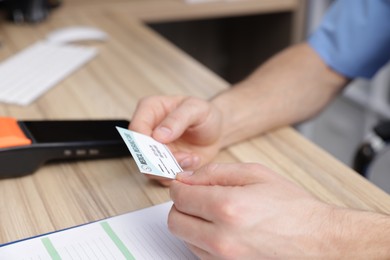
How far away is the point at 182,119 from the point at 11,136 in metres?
0.24

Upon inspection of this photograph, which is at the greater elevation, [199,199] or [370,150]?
[199,199]

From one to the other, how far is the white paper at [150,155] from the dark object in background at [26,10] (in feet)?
3.29

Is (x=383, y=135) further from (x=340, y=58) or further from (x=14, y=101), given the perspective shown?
(x=14, y=101)

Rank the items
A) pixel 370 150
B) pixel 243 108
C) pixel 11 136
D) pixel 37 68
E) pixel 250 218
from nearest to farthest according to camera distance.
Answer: pixel 250 218, pixel 11 136, pixel 243 108, pixel 370 150, pixel 37 68

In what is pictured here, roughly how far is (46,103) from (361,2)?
656 millimetres

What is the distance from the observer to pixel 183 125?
2.32 feet

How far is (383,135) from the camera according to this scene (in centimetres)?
103

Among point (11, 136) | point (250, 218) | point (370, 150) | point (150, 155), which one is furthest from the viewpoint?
point (370, 150)

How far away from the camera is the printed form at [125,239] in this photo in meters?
0.55

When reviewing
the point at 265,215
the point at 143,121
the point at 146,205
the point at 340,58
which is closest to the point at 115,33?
the point at 340,58

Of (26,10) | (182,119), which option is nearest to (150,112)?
(182,119)

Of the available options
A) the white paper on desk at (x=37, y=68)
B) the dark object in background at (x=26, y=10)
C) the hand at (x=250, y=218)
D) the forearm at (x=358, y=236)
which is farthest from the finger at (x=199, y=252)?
the dark object in background at (x=26, y=10)

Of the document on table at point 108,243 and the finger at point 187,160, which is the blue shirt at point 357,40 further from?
the document on table at point 108,243

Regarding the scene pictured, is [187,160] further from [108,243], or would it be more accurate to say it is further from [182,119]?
[108,243]
